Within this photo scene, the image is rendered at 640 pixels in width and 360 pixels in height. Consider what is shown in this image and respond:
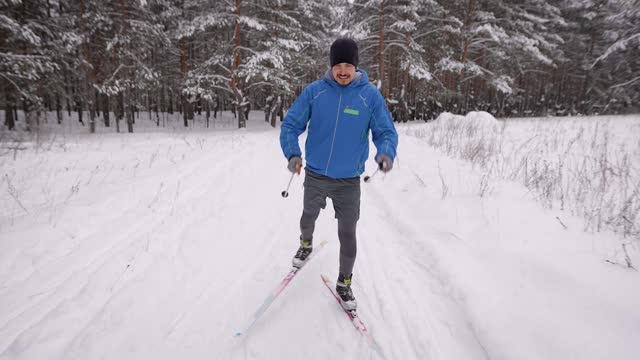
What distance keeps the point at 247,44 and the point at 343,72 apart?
19801 mm

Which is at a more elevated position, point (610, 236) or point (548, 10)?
point (548, 10)

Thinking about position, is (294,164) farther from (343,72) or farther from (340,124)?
(343,72)

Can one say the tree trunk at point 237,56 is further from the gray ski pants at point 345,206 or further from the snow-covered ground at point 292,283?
the gray ski pants at point 345,206

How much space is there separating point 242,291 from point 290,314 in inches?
21.4

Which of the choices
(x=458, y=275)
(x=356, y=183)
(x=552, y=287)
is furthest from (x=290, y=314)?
(x=552, y=287)

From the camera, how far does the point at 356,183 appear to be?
8.62ft

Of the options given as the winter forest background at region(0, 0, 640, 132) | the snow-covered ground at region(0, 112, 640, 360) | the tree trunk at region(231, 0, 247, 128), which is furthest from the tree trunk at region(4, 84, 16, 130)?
the snow-covered ground at region(0, 112, 640, 360)

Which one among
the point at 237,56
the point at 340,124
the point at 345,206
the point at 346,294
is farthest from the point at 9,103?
the point at 346,294

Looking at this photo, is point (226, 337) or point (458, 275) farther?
point (458, 275)

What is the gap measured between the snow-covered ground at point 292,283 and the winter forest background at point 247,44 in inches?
365

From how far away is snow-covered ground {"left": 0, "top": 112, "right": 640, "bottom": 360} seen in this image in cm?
210

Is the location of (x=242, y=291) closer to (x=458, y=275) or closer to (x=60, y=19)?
(x=458, y=275)

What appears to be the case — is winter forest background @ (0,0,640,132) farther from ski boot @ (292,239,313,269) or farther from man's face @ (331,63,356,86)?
man's face @ (331,63,356,86)

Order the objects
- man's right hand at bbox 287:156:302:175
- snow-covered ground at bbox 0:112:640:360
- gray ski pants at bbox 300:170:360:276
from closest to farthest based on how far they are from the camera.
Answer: snow-covered ground at bbox 0:112:640:360
man's right hand at bbox 287:156:302:175
gray ski pants at bbox 300:170:360:276
